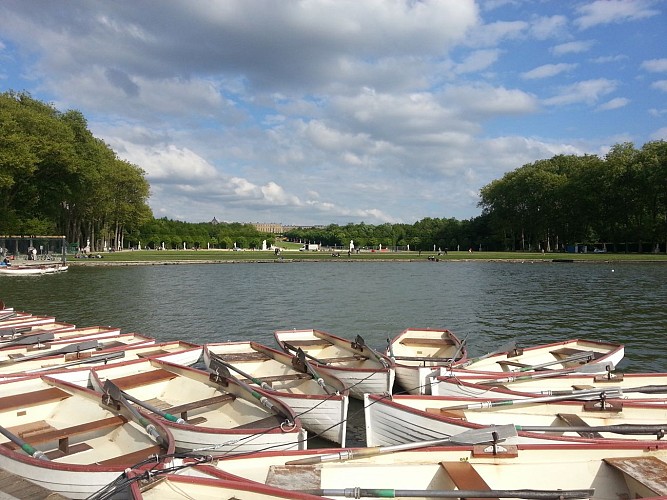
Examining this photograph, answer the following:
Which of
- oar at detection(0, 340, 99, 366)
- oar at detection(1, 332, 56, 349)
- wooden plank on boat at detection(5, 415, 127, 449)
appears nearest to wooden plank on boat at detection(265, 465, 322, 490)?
wooden plank on boat at detection(5, 415, 127, 449)

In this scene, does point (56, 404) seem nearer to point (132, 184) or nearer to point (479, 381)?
point (479, 381)

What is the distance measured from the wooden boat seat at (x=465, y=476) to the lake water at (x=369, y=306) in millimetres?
7042

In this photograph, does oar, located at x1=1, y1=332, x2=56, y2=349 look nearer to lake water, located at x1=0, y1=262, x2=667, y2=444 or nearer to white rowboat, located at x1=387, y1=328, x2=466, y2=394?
lake water, located at x1=0, y1=262, x2=667, y2=444

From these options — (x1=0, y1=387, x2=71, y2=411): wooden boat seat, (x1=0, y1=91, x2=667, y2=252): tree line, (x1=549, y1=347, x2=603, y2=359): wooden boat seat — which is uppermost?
(x1=0, y1=91, x2=667, y2=252): tree line

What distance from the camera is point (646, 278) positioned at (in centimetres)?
5331

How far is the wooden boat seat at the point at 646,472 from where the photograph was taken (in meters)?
6.18

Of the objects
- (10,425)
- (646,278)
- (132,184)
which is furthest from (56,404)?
(132,184)

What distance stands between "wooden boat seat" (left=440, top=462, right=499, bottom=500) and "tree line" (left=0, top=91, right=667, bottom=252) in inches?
2447

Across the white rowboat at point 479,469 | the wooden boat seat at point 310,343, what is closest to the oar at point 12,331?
the wooden boat seat at point 310,343

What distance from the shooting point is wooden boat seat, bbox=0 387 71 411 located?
9805 millimetres

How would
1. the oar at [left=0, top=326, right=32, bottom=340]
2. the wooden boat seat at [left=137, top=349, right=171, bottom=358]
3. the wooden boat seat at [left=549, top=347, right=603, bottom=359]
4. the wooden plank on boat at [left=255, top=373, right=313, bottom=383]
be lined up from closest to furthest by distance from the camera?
the wooden plank on boat at [left=255, top=373, right=313, bottom=383] → the wooden boat seat at [left=137, top=349, right=171, bottom=358] → the wooden boat seat at [left=549, top=347, right=603, bottom=359] → the oar at [left=0, top=326, right=32, bottom=340]

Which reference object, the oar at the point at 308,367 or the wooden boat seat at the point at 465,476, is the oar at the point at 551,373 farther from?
the wooden boat seat at the point at 465,476

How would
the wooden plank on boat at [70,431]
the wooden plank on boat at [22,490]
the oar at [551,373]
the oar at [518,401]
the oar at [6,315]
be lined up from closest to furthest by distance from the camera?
the wooden plank on boat at [22,490] < the wooden plank on boat at [70,431] < the oar at [518,401] < the oar at [551,373] < the oar at [6,315]

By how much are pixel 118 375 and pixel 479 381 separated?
29.3 feet
